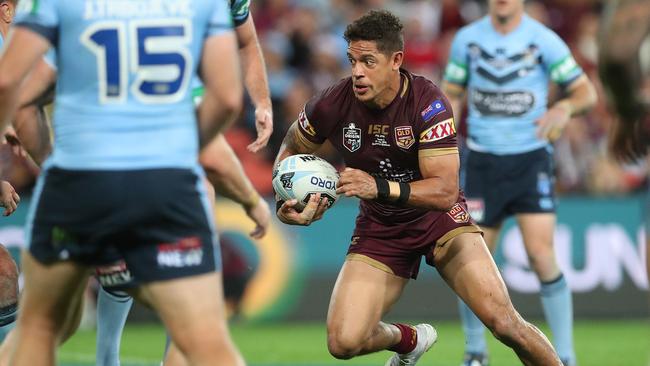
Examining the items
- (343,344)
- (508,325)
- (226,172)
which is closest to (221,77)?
(226,172)

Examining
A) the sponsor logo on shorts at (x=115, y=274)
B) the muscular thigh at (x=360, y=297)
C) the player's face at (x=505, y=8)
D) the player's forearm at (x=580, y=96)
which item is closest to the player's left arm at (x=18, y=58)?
the sponsor logo on shorts at (x=115, y=274)

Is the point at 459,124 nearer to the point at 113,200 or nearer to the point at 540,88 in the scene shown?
the point at 540,88

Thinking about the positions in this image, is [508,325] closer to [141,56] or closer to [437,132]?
[437,132]

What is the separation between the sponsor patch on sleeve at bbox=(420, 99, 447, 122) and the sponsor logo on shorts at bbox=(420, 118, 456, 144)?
68 mm

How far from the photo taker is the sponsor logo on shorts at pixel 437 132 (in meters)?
6.61

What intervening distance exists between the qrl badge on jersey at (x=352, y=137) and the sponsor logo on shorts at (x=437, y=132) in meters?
0.45

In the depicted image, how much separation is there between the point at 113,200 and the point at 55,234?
32 centimetres

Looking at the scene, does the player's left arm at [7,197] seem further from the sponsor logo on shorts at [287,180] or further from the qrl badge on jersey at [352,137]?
the qrl badge on jersey at [352,137]

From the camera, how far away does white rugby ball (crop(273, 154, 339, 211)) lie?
6625 millimetres

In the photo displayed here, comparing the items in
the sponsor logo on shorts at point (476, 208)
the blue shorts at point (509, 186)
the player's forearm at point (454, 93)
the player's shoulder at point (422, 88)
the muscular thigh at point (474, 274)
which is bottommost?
the sponsor logo on shorts at point (476, 208)

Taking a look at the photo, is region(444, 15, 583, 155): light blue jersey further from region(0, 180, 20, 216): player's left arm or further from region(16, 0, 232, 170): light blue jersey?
region(16, 0, 232, 170): light blue jersey

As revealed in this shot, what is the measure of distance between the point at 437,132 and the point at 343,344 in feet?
4.53

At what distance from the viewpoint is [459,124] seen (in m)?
11.3

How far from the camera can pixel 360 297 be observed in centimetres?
689
